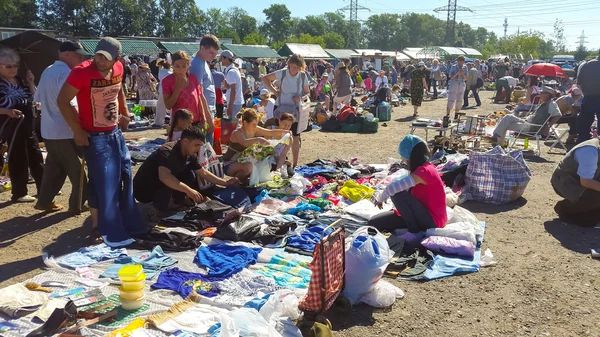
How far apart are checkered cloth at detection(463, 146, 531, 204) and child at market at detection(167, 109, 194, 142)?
3.96 m

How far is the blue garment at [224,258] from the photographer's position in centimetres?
424

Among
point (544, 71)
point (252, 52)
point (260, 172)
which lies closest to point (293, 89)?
point (260, 172)

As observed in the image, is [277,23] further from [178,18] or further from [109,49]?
[109,49]

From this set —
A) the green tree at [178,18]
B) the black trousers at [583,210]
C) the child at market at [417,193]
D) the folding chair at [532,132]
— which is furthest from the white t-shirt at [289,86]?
the green tree at [178,18]

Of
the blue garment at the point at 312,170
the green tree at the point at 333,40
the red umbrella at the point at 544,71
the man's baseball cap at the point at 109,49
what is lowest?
the blue garment at the point at 312,170

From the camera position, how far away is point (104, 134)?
15.2 ft

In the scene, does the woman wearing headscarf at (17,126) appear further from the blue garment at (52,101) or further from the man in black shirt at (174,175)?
the man in black shirt at (174,175)

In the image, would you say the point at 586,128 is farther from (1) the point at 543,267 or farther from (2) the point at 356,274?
(2) the point at 356,274

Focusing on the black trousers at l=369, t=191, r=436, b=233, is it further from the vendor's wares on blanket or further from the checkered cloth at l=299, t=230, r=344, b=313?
the checkered cloth at l=299, t=230, r=344, b=313

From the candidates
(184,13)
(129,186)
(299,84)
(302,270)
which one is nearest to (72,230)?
(129,186)

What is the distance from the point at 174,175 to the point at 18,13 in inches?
2393

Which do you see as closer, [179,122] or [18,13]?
[179,122]

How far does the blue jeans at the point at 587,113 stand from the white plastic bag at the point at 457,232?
16.8 feet

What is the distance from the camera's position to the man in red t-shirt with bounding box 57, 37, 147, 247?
4332 millimetres
